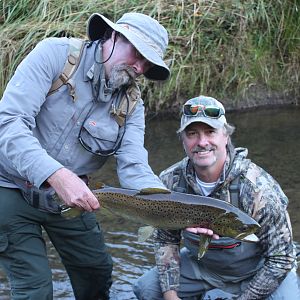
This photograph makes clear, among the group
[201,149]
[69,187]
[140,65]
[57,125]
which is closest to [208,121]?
[201,149]

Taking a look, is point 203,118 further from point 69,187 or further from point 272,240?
point 69,187

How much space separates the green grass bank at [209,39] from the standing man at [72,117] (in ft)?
17.2

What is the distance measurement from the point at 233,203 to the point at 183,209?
394 millimetres

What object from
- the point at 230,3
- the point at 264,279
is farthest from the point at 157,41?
the point at 230,3

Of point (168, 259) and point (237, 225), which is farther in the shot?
point (168, 259)

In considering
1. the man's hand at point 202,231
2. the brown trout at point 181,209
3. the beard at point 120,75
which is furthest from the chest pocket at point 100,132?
the man's hand at point 202,231

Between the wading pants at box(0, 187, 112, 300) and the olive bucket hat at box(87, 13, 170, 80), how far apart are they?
99cm

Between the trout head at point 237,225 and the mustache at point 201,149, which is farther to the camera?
the mustache at point 201,149

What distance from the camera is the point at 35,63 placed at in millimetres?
3393

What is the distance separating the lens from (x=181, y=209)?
345 cm

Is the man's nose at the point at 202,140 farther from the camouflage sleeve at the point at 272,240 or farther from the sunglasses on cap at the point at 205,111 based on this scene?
the camouflage sleeve at the point at 272,240

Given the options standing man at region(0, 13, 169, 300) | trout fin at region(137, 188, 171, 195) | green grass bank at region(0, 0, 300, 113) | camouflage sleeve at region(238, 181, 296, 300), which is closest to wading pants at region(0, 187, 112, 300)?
standing man at region(0, 13, 169, 300)

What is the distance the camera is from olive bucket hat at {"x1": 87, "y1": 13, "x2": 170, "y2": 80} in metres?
3.43

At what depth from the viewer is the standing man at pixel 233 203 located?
3.65 metres
